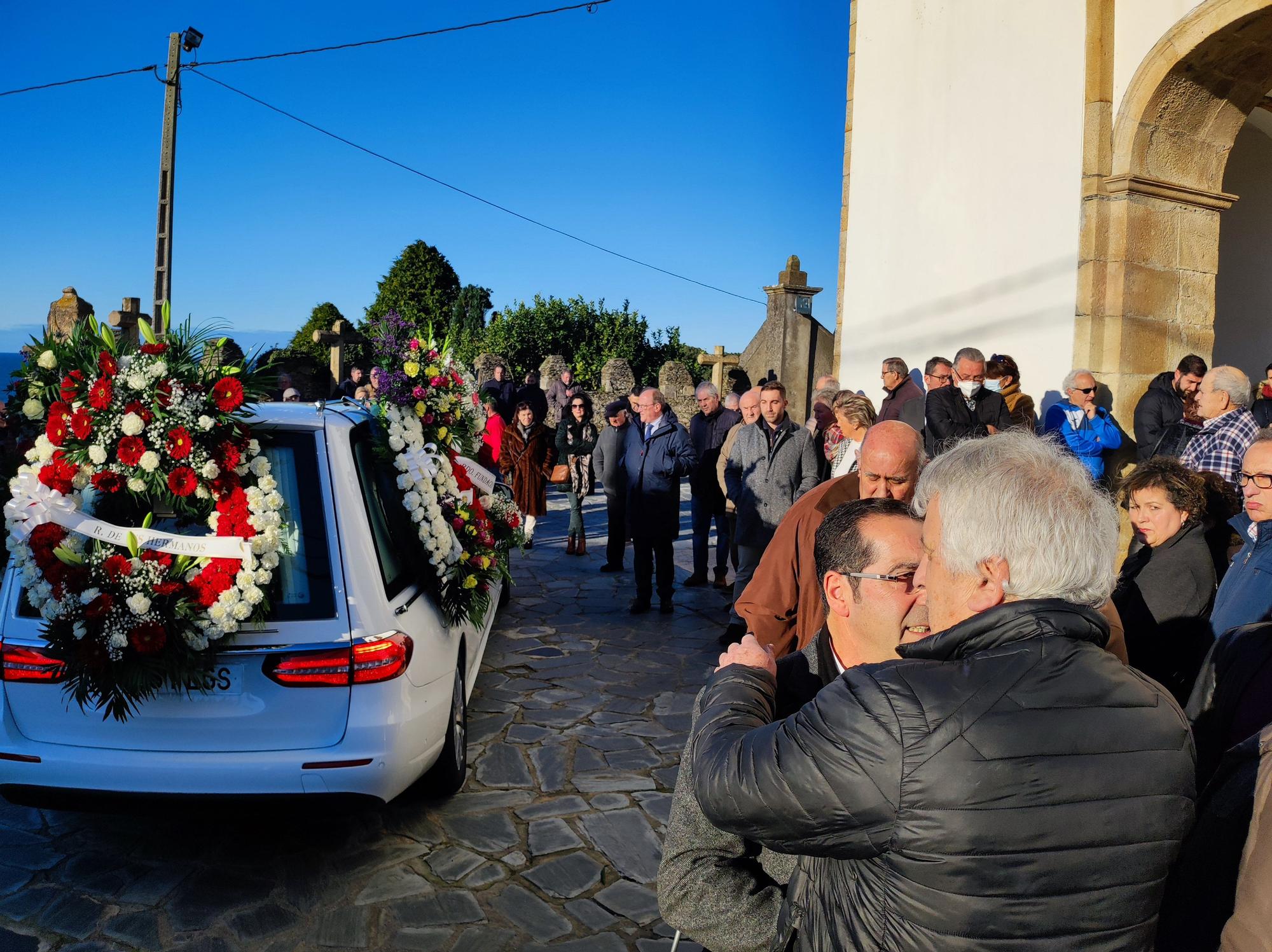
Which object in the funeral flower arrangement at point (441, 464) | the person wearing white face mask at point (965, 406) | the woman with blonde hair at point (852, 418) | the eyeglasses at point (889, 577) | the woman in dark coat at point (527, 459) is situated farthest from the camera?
the woman in dark coat at point (527, 459)

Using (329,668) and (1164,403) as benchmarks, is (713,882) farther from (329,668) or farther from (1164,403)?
(1164,403)

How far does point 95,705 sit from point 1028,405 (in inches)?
277

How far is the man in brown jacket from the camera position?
12.3 feet

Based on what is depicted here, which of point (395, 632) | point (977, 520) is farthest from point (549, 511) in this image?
point (977, 520)

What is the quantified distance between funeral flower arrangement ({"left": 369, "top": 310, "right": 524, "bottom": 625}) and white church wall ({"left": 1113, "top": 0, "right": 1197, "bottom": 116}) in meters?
6.14

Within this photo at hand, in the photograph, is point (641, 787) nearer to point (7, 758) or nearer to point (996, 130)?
point (7, 758)

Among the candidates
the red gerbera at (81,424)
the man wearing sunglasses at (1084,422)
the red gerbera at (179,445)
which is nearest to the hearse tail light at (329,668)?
the red gerbera at (179,445)

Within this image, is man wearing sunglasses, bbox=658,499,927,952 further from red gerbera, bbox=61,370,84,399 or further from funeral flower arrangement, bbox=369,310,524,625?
red gerbera, bbox=61,370,84,399

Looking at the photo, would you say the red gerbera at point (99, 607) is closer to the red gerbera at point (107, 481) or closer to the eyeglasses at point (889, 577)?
the red gerbera at point (107, 481)

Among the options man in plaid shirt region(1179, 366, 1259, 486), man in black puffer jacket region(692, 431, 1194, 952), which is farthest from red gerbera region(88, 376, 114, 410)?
man in plaid shirt region(1179, 366, 1259, 486)

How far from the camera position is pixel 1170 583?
3.81 meters

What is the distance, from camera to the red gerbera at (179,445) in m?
3.60

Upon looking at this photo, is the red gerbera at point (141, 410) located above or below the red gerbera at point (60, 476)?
Answer: above

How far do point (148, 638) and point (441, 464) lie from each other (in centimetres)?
161
